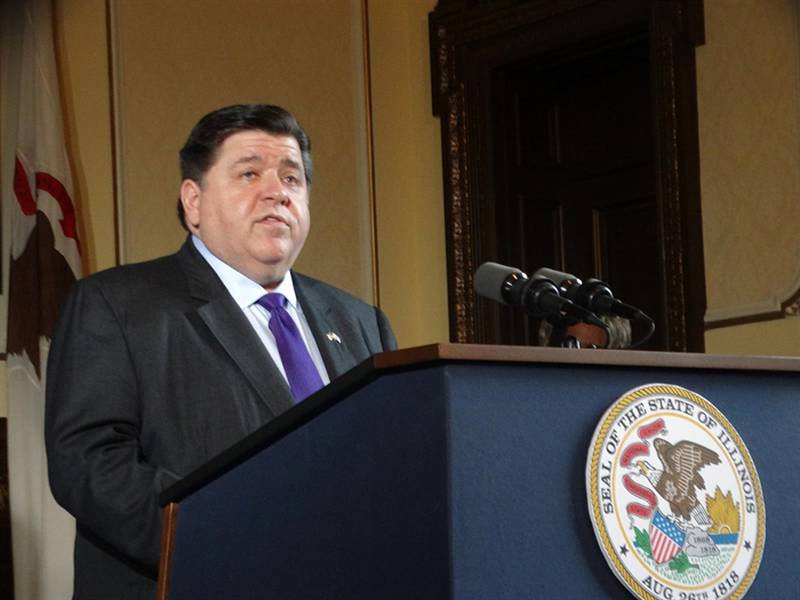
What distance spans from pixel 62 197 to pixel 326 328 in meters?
2.96

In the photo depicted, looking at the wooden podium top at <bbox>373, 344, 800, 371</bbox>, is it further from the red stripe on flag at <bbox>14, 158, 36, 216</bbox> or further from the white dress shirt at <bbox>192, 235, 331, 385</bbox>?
the red stripe on flag at <bbox>14, 158, 36, 216</bbox>

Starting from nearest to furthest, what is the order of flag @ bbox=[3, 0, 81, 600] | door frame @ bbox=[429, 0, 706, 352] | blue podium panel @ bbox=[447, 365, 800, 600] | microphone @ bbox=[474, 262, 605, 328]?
blue podium panel @ bbox=[447, 365, 800, 600] → microphone @ bbox=[474, 262, 605, 328] → flag @ bbox=[3, 0, 81, 600] → door frame @ bbox=[429, 0, 706, 352]

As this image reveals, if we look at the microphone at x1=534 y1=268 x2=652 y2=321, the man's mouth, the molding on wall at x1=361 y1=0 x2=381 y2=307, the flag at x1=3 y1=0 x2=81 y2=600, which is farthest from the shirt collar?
the molding on wall at x1=361 y1=0 x2=381 y2=307

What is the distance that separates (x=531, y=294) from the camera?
2.23 meters

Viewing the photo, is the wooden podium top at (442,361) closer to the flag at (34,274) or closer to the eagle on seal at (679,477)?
the eagle on seal at (679,477)

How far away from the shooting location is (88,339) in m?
2.58

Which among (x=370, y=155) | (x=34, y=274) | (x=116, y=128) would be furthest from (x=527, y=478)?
(x=370, y=155)

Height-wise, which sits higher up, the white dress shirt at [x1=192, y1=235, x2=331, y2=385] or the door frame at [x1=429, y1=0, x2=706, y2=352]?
the door frame at [x1=429, y1=0, x2=706, y2=352]

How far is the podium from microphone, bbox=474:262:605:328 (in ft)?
1.27

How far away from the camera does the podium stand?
63.6 inches

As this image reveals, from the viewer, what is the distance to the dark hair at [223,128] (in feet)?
9.43

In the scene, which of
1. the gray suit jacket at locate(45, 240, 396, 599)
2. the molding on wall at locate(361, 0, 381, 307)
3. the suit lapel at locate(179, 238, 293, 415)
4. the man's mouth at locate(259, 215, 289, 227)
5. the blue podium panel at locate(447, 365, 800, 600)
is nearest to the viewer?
the blue podium panel at locate(447, 365, 800, 600)

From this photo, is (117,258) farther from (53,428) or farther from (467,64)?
(53,428)

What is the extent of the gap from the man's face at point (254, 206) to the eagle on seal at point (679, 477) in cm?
127
